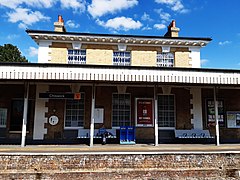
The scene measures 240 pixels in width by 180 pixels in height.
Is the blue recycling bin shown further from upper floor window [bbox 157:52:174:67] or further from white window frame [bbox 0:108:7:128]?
white window frame [bbox 0:108:7:128]

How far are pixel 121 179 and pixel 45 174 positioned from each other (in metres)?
2.47

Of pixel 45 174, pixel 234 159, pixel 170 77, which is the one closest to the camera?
pixel 45 174

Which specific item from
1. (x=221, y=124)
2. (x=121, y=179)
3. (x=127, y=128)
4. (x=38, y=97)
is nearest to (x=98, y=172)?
(x=121, y=179)

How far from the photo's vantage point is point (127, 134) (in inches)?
428

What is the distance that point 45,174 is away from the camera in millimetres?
6883

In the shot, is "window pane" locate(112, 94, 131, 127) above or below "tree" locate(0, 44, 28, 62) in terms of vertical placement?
below

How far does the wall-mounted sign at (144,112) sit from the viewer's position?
11.8m

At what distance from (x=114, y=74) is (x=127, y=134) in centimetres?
341

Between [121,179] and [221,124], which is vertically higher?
[221,124]

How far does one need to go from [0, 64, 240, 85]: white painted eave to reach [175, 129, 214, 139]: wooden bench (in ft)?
11.0

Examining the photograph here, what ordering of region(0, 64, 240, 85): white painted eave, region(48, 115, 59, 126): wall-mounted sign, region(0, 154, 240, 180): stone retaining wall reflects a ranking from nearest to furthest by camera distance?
region(0, 154, 240, 180): stone retaining wall
region(0, 64, 240, 85): white painted eave
region(48, 115, 59, 126): wall-mounted sign

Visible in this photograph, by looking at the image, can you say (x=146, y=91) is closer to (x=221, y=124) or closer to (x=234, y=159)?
(x=221, y=124)

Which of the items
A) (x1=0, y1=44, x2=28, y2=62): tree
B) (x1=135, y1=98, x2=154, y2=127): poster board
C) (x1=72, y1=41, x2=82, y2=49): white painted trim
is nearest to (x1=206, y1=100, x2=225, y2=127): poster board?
(x1=135, y1=98, x2=154, y2=127): poster board

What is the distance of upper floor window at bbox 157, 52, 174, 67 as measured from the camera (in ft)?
45.7
